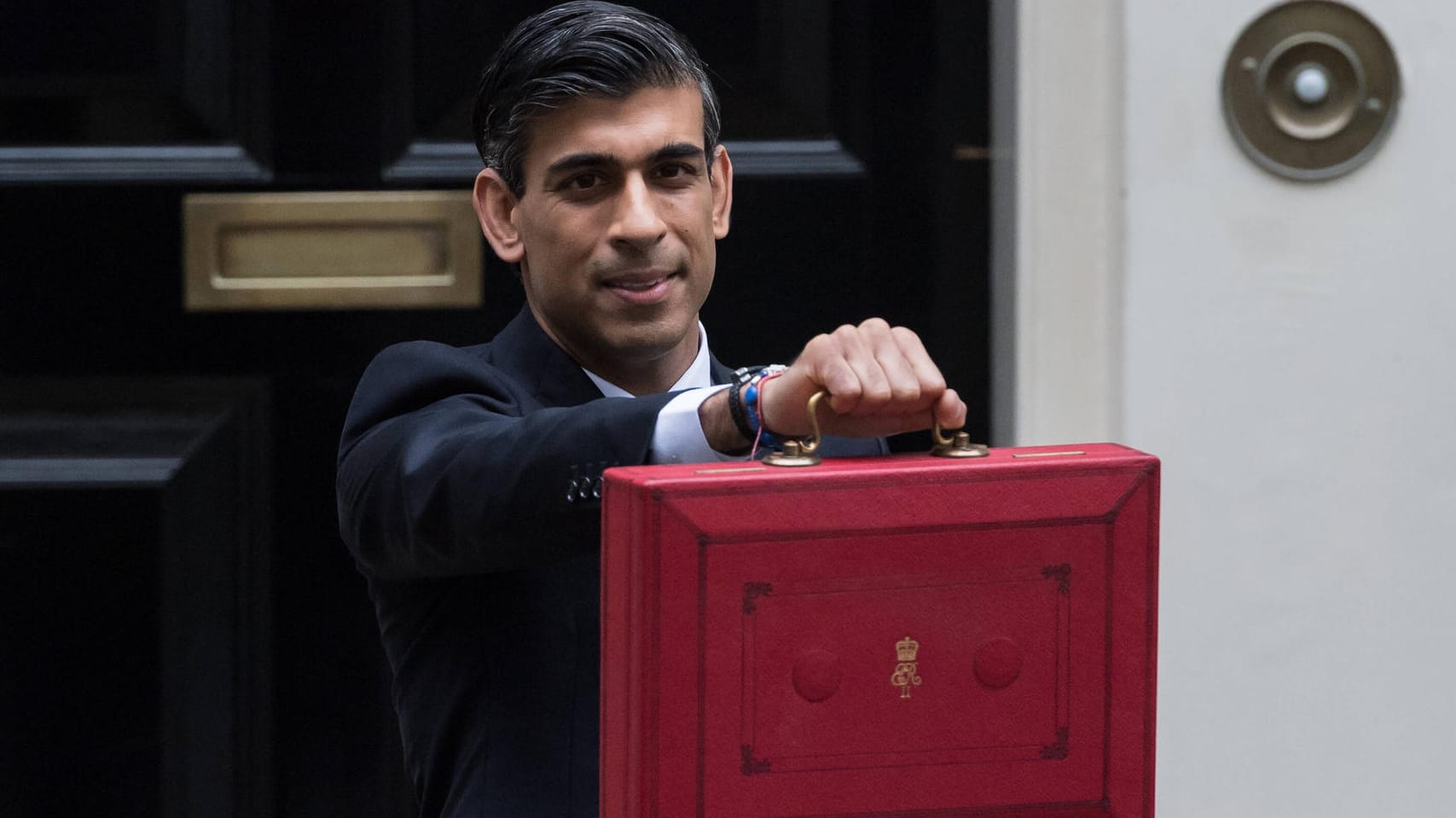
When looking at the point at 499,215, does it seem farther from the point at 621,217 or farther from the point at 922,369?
the point at 922,369

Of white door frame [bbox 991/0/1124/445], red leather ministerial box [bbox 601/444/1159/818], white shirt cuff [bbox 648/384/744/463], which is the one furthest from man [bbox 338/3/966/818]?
white door frame [bbox 991/0/1124/445]

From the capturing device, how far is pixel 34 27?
1771mm

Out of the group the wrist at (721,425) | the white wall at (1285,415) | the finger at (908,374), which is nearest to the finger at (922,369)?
the finger at (908,374)

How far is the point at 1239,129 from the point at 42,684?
1342 mm

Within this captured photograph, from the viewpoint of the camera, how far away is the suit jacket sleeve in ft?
3.48

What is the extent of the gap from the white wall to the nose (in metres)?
0.66

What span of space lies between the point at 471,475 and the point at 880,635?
27 centimetres

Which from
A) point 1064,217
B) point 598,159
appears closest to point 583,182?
point 598,159

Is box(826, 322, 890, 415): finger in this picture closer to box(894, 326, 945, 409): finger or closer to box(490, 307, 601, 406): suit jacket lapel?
box(894, 326, 945, 409): finger

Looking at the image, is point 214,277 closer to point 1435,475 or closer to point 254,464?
point 254,464

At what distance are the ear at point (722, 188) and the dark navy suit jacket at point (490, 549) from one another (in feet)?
0.65

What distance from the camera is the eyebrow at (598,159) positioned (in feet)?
3.98

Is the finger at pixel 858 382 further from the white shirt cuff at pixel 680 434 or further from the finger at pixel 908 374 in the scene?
the white shirt cuff at pixel 680 434

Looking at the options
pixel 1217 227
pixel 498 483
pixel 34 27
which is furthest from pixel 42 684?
pixel 1217 227
